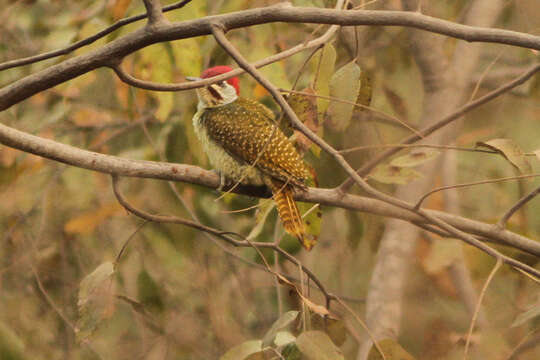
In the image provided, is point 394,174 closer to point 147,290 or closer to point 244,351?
point 244,351

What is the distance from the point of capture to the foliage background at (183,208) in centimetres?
222

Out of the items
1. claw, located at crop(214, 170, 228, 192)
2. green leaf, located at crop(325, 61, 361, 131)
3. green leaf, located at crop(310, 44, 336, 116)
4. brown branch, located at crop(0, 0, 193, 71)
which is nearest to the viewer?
brown branch, located at crop(0, 0, 193, 71)

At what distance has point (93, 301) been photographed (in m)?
1.43

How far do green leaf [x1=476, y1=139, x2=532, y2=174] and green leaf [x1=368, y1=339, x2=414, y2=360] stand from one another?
0.38m

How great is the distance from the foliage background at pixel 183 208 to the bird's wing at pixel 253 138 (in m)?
0.11

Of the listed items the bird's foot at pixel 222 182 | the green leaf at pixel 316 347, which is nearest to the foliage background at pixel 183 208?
the bird's foot at pixel 222 182

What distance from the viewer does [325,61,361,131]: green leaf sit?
1.31 meters

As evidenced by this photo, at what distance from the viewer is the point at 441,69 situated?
226cm

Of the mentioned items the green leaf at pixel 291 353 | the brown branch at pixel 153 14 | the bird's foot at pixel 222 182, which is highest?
the brown branch at pixel 153 14

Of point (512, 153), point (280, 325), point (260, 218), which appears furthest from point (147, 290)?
point (512, 153)

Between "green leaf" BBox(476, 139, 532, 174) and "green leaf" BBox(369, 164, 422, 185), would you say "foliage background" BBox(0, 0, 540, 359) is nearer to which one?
"green leaf" BBox(369, 164, 422, 185)

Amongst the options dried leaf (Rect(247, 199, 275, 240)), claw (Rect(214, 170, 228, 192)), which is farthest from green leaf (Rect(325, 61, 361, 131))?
dried leaf (Rect(247, 199, 275, 240))

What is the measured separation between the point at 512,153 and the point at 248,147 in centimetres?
74

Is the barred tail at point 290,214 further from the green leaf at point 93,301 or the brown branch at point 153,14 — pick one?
the brown branch at point 153,14
